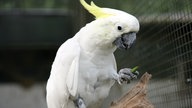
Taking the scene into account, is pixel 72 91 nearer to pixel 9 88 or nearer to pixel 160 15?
pixel 160 15

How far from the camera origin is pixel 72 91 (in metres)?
1.76

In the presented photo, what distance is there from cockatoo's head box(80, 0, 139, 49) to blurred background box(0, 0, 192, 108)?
0.86 ft

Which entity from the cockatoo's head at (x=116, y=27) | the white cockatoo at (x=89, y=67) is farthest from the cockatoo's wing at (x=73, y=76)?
the cockatoo's head at (x=116, y=27)

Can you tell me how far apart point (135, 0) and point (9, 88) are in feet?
10.2

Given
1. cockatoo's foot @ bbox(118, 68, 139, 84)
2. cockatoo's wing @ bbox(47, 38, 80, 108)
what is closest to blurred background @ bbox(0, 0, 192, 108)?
cockatoo's foot @ bbox(118, 68, 139, 84)

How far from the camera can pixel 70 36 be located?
417 cm

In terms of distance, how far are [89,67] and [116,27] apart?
220 millimetres

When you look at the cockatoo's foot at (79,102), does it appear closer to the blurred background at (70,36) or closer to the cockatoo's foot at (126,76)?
the cockatoo's foot at (126,76)

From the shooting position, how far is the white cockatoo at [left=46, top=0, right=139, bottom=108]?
174 cm

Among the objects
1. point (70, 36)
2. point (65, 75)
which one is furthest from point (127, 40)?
point (70, 36)

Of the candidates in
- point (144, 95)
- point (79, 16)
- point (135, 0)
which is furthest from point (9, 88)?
point (144, 95)

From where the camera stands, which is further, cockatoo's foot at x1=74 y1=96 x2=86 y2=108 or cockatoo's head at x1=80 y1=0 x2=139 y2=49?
cockatoo's foot at x1=74 y1=96 x2=86 y2=108

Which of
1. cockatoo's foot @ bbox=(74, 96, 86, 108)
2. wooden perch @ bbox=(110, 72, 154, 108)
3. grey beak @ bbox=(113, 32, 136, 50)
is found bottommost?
cockatoo's foot @ bbox=(74, 96, 86, 108)

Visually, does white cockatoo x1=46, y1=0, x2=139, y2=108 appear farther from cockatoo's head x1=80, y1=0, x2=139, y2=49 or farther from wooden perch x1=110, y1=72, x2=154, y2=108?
wooden perch x1=110, y1=72, x2=154, y2=108
